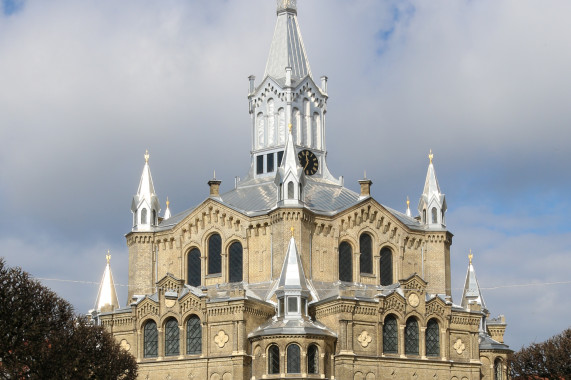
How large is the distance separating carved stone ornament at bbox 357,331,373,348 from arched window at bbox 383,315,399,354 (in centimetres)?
162

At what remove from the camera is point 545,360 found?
3346 inches

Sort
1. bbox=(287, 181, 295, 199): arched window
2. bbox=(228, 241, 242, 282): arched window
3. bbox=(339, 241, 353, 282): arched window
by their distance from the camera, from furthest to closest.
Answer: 1. bbox=(228, 241, 242, 282): arched window
2. bbox=(339, 241, 353, 282): arched window
3. bbox=(287, 181, 295, 199): arched window

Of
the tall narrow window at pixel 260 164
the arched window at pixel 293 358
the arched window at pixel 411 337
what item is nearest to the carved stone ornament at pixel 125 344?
the arched window at pixel 293 358

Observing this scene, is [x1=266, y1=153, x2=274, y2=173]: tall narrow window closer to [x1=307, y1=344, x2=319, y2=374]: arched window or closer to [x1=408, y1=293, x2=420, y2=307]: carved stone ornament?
[x1=408, y1=293, x2=420, y2=307]: carved stone ornament

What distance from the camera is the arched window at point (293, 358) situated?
80.5 meters

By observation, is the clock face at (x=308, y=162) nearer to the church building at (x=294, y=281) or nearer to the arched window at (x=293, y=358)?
the church building at (x=294, y=281)

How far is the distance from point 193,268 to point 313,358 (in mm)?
16236

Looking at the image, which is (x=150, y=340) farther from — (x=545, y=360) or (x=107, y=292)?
(x=545, y=360)

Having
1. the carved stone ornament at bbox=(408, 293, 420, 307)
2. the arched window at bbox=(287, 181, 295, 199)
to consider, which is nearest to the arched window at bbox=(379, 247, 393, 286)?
the carved stone ornament at bbox=(408, 293, 420, 307)

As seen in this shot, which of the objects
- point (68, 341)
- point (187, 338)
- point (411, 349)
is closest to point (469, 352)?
point (411, 349)

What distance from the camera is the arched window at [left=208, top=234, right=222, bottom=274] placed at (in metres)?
92.5

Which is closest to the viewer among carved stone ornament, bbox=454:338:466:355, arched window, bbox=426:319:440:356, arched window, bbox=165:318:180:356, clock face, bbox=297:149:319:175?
arched window, bbox=165:318:180:356

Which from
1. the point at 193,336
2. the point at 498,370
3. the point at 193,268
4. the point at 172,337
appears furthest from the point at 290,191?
the point at 498,370

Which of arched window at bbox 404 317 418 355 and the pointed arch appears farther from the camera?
the pointed arch
